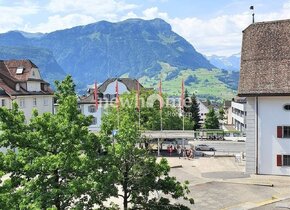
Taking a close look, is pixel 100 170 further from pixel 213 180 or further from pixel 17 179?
pixel 213 180

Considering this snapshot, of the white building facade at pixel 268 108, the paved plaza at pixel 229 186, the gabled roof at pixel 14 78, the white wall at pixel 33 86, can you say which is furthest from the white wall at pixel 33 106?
the white building facade at pixel 268 108

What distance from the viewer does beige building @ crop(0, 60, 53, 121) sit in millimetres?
56812

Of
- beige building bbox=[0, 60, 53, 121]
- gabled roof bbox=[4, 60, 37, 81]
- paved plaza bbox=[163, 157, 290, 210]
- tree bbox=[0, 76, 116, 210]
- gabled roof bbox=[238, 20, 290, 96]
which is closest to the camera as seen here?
tree bbox=[0, 76, 116, 210]

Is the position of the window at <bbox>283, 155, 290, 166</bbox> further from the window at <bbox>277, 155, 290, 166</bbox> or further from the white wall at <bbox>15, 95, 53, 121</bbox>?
the white wall at <bbox>15, 95, 53, 121</bbox>

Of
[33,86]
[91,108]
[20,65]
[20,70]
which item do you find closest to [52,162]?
[33,86]

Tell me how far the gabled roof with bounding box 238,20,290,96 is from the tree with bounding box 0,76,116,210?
80.9 ft

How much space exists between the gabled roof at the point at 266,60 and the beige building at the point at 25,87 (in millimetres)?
28723

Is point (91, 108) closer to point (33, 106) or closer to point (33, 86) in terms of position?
point (33, 86)

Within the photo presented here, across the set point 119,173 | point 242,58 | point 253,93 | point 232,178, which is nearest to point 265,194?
point 232,178

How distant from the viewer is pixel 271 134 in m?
38.8

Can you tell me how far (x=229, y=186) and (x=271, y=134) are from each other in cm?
642

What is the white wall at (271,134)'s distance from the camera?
38438mm

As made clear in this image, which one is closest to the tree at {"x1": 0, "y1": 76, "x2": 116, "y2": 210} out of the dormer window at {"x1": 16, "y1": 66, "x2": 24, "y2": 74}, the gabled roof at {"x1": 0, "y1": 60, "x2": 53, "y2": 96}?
the gabled roof at {"x1": 0, "y1": 60, "x2": 53, "y2": 96}

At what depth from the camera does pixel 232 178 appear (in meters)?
38.2
